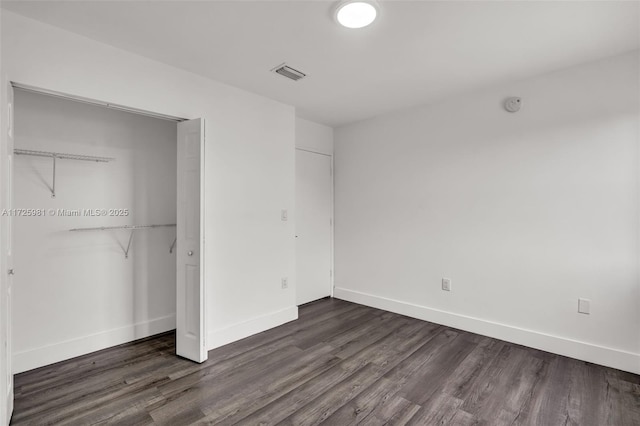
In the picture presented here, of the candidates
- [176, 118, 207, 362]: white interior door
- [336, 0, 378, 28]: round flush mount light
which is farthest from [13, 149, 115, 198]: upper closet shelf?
[336, 0, 378, 28]: round flush mount light

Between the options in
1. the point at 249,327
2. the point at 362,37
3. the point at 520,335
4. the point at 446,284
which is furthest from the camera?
the point at 446,284

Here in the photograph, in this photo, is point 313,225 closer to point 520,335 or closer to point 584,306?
point 520,335

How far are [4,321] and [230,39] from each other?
2330 mm

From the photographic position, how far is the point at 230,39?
231cm

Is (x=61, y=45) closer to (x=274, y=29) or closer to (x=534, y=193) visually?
(x=274, y=29)

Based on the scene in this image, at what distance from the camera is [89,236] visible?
2.92 metres

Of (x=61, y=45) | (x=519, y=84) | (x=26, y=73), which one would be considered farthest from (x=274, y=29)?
(x=519, y=84)

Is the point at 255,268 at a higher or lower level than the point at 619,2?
lower

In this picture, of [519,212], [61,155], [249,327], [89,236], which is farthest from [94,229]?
[519,212]

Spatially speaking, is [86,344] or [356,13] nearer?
[356,13]

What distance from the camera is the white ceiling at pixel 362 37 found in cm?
196

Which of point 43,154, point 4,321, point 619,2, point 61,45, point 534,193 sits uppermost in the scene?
point 619,2

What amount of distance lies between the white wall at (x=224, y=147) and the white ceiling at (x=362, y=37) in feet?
0.44

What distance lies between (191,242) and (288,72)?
1.78m
